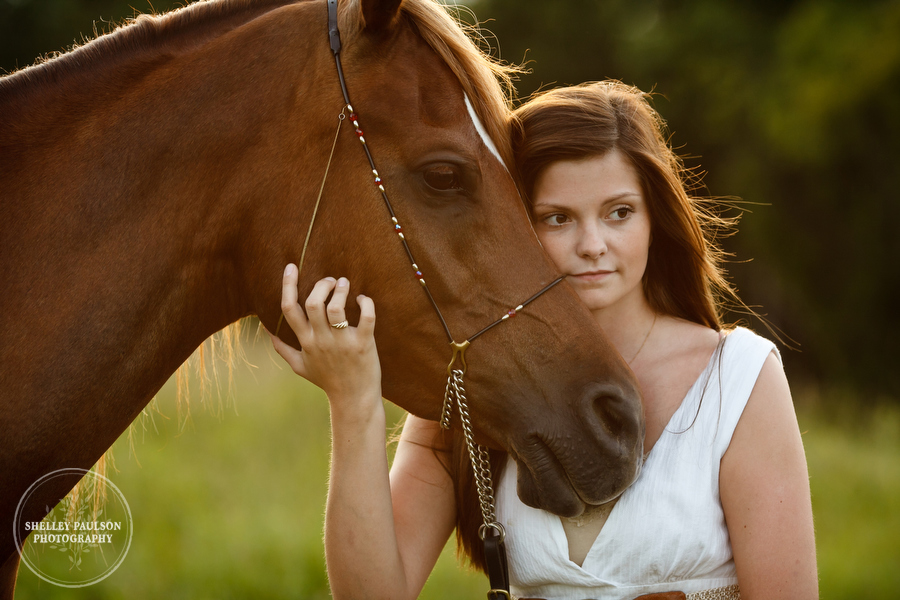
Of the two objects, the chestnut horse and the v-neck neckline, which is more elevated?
the chestnut horse

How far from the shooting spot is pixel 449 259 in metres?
1.81

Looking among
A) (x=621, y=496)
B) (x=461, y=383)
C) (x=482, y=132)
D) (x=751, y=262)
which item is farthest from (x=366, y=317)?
(x=751, y=262)

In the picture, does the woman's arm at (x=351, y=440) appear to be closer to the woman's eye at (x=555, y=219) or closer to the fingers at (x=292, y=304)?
the fingers at (x=292, y=304)

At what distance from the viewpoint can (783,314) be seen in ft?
50.0

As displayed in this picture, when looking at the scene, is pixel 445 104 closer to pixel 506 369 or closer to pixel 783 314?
pixel 506 369

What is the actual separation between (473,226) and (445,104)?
1.12ft

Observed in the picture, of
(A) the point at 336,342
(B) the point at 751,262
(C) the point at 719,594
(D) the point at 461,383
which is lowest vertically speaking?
(C) the point at 719,594

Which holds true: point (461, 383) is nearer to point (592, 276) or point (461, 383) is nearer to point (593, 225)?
point (592, 276)

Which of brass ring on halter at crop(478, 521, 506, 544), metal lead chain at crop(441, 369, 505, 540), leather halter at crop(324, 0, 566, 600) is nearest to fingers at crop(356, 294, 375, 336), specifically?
leather halter at crop(324, 0, 566, 600)

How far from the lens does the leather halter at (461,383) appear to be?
1.80 meters

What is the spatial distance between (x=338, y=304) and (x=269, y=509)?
471 cm

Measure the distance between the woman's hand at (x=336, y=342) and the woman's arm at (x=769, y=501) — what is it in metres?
1.03

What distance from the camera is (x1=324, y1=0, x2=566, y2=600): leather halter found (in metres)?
1.80

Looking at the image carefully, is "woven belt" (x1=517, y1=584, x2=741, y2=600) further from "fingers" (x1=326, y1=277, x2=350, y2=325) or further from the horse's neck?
the horse's neck
